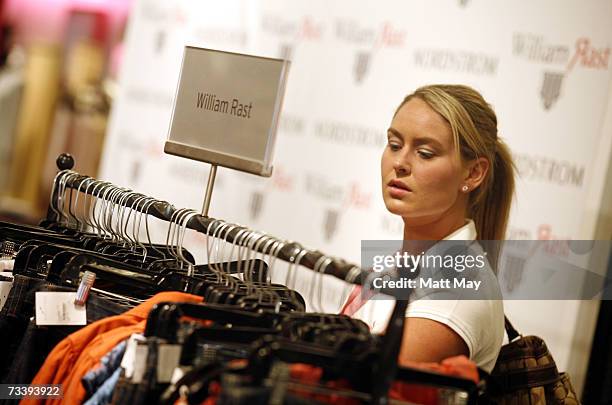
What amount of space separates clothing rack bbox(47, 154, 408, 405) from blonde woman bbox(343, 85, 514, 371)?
1.27 ft

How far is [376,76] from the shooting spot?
169 inches

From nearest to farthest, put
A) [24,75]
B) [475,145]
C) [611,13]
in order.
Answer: [475,145]
[611,13]
[24,75]

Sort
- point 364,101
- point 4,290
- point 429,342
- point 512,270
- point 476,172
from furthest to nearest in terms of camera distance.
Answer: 1. point 364,101
2. point 512,270
3. point 476,172
4. point 4,290
5. point 429,342

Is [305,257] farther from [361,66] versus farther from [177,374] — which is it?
[361,66]

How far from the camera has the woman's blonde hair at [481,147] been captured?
2.26 metres

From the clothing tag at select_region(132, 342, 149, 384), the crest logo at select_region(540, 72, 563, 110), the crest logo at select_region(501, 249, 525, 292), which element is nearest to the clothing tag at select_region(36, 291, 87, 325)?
the clothing tag at select_region(132, 342, 149, 384)

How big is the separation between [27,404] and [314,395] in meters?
0.69

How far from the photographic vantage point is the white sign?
2164mm

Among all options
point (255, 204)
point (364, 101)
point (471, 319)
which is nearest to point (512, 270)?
point (364, 101)

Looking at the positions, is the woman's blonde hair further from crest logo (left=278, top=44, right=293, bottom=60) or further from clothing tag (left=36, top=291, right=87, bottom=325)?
crest logo (left=278, top=44, right=293, bottom=60)

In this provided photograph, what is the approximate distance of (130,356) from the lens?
67.2 inches

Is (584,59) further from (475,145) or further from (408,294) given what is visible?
(408,294)

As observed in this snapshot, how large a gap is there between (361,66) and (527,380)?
96.7 inches

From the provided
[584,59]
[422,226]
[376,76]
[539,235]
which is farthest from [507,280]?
[422,226]
